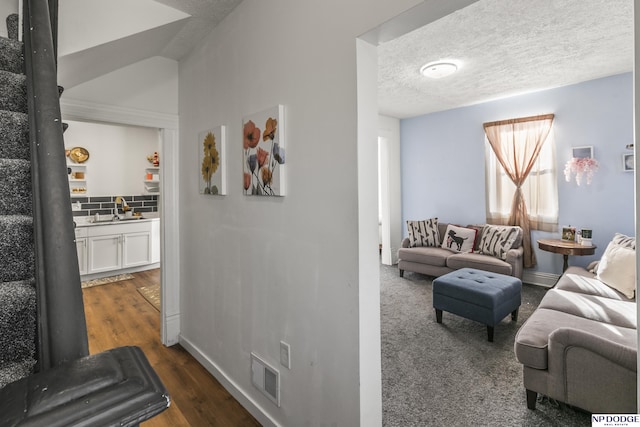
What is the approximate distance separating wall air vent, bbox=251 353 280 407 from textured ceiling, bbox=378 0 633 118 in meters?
2.83

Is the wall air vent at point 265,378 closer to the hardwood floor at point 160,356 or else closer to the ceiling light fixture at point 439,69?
the hardwood floor at point 160,356

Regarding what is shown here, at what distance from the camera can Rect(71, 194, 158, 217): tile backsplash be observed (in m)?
5.37

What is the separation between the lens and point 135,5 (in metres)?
2.04

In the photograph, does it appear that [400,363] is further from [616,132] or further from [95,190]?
[95,190]

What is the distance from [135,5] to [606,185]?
535cm

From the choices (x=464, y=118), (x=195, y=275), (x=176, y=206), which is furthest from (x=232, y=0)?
(x=464, y=118)

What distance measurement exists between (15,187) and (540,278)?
5.64m

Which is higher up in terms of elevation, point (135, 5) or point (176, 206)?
point (135, 5)

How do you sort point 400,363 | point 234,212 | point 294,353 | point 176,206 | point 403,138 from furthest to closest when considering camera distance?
1. point 403,138
2. point 176,206
3. point 400,363
4. point 234,212
5. point 294,353

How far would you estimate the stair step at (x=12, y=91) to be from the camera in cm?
108

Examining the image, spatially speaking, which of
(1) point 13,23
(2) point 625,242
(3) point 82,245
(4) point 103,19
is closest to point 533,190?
(2) point 625,242

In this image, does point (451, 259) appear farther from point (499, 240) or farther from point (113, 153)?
point (113, 153)

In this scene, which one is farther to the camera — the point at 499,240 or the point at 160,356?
the point at 499,240

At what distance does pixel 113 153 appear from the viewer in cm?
563
